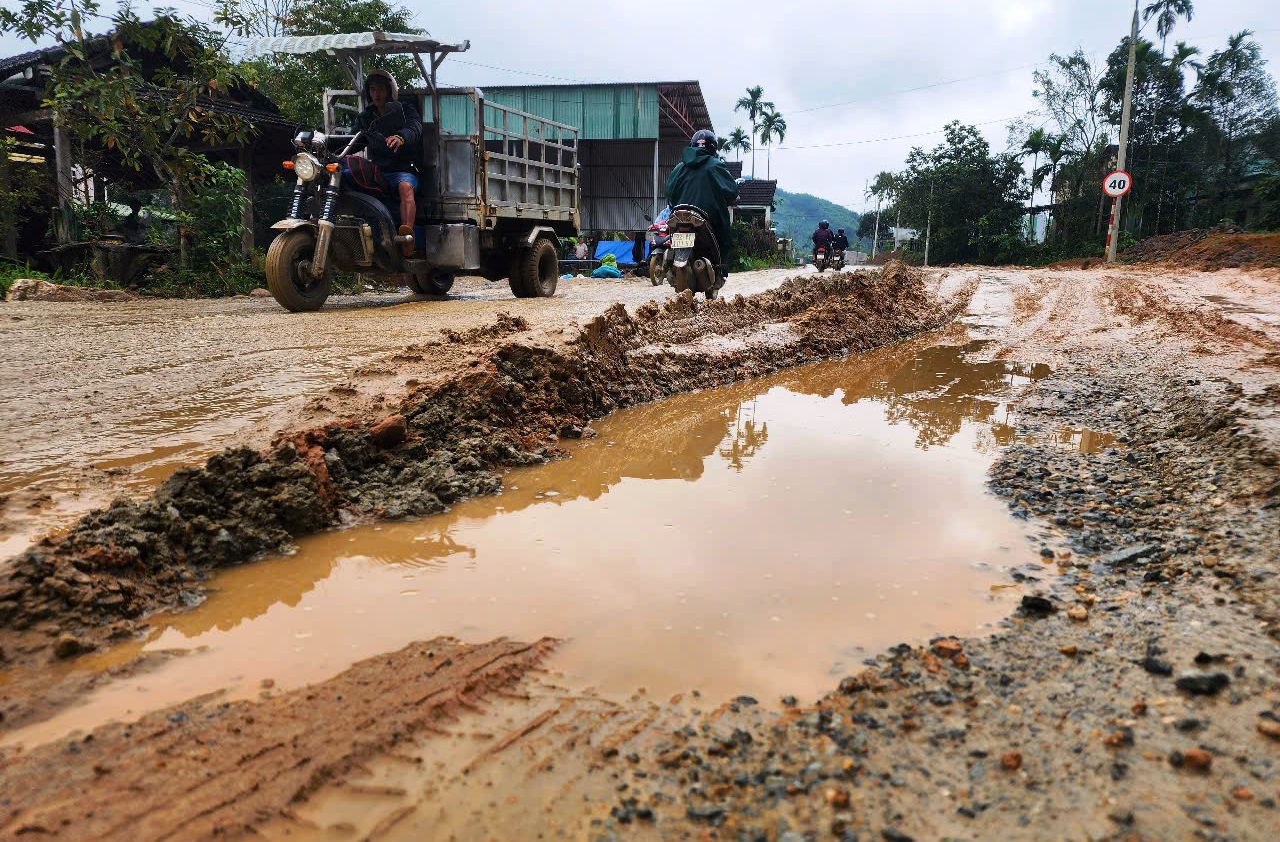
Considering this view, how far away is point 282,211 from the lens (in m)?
16.1

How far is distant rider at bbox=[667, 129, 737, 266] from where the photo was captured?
870cm

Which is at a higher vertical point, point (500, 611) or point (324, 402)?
point (324, 402)

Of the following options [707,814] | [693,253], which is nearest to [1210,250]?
[693,253]

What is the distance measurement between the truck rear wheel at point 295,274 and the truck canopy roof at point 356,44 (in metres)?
2.46

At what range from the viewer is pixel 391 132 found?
8164 mm

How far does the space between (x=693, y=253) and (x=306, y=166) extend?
4024 millimetres

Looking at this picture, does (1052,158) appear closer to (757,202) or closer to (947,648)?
(757,202)

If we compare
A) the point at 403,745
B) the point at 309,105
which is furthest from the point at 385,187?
the point at 309,105

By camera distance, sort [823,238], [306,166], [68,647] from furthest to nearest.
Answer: [823,238]
[306,166]
[68,647]

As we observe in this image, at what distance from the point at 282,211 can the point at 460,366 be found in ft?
47.2

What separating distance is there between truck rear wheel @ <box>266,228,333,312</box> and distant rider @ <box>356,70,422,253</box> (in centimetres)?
100

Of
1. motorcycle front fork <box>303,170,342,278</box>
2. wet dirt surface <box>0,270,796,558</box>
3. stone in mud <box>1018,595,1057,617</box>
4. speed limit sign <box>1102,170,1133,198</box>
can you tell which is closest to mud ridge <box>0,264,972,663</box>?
wet dirt surface <box>0,270,796,558</box>

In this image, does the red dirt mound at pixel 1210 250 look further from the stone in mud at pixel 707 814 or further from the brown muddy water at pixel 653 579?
the stone in mud at pixel 707 814

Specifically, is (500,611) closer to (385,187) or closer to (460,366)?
(460,366)
